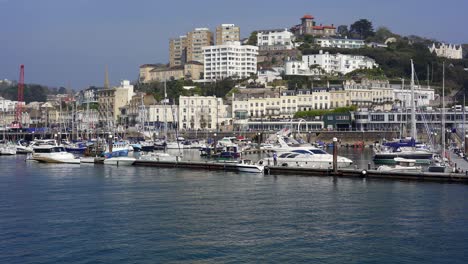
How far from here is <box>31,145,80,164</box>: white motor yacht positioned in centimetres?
6406

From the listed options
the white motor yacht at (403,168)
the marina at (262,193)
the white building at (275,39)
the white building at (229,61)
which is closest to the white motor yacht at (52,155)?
the marina at (262,193)

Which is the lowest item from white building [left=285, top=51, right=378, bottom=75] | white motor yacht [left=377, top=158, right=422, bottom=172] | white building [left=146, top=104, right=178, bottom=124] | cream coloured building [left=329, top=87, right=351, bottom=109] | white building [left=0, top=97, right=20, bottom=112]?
white motor yacht [left=377, top=158, right=422, bottom=172]

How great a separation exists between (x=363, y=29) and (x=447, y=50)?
22.6 m

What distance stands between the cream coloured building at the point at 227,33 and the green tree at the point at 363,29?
32823 mm

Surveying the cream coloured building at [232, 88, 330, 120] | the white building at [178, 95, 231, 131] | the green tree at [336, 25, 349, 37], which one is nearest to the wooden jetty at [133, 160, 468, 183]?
the cream coloured building at [232, 88, 330, 120]

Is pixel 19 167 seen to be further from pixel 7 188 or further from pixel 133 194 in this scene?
pixel 133 194

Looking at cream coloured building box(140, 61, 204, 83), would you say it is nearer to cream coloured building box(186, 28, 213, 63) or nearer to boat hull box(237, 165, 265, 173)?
cream coloured building box(186, 28, 213, 63)

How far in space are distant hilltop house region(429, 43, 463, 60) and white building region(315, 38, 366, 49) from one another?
67.7 ft

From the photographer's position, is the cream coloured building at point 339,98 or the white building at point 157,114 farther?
the white building at point 157,114

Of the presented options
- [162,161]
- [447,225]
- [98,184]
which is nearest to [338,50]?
[162,161]

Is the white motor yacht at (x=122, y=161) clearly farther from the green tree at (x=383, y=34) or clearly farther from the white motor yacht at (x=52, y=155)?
the green tree at (x=383, y=34)

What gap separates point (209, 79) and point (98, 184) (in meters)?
104

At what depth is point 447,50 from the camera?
172750 mm

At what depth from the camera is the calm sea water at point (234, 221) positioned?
24953 mm
